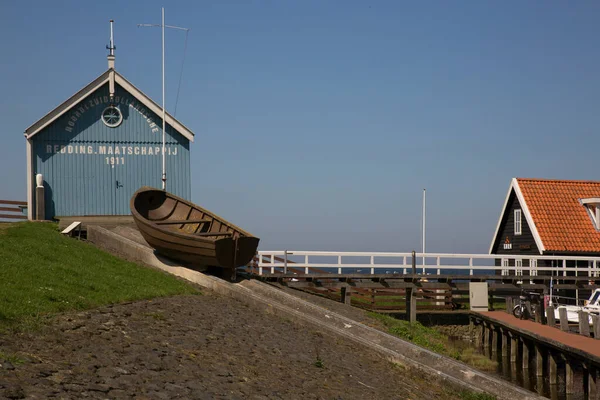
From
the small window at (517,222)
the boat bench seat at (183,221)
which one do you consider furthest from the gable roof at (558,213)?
the boat bench seat at (183,221)

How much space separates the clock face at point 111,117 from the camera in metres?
31.9

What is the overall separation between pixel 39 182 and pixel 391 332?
16.7 metres

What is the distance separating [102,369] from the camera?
11219mm

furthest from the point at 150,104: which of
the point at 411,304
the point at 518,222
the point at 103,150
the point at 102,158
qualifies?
the point at 518,222

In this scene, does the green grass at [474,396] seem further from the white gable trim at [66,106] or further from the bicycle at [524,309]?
the white gable trim at [66,106]

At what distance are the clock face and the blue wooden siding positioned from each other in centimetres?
15

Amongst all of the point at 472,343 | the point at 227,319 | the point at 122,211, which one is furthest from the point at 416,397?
the point at 122,211

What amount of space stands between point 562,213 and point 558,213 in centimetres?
22

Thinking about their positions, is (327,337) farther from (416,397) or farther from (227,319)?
(416,397)

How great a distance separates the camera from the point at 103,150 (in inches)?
1248

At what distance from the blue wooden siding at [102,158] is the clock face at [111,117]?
6.0 inches

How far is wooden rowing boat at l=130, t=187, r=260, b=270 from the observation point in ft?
74.1

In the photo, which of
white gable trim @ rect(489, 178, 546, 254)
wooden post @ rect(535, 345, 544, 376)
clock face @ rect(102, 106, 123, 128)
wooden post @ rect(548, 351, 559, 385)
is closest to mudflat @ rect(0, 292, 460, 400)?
wooden post @ rect(548, 351, 559, 385)

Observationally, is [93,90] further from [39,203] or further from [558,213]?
[558,213]
